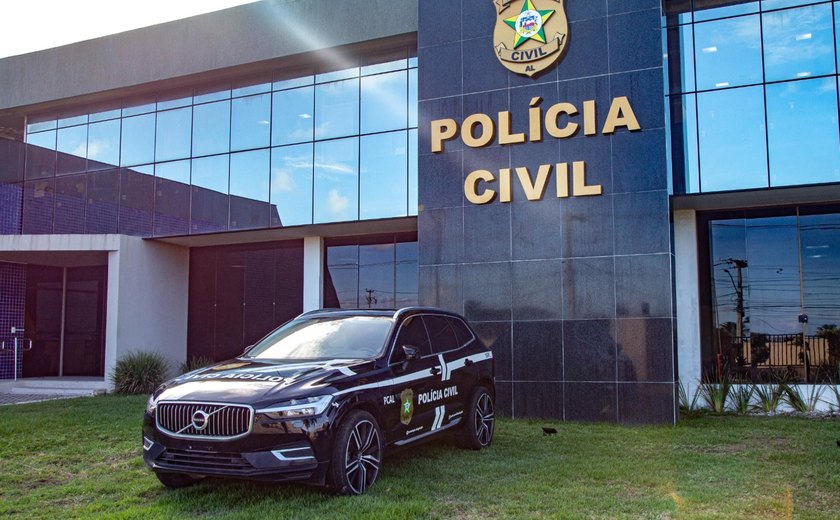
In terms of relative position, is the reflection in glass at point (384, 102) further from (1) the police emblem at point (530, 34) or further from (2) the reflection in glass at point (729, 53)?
(2) the reflection in glass at point (729, 53)

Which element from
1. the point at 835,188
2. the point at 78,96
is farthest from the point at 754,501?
the point at 78,96

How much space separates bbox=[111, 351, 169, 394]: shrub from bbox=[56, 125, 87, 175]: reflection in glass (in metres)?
5.99

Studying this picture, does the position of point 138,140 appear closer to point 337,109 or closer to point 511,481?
point 337,109

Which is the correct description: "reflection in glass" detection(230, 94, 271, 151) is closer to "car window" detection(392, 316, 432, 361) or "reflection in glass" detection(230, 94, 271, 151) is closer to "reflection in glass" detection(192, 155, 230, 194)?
"reflection in glass" detection(192, 155, 230, 194)

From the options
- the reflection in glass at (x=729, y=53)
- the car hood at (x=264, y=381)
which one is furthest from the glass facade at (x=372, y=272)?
the car hood at (x=264, y=381)

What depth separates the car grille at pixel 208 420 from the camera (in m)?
6.35

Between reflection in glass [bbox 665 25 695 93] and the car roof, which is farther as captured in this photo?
reflection in glass [bbox 665 25 695 93]

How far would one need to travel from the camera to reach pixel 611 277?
1303 centimetres

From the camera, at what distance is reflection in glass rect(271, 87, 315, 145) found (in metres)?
18.1

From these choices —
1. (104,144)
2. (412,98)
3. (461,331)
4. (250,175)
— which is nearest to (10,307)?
(104,144)

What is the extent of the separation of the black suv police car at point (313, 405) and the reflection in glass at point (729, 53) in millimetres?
9330

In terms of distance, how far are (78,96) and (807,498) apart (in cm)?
2023

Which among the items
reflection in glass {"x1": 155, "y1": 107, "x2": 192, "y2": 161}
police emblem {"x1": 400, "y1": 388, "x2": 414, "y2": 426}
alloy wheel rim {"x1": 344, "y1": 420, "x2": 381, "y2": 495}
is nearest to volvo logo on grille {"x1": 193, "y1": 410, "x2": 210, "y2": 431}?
alloy wheel rim {"x1": 344, "y1": 420, "x2": 381, "y2": 495}

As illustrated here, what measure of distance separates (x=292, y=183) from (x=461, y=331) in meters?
9.52
